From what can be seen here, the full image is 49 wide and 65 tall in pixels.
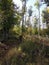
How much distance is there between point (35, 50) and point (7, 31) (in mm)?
10851

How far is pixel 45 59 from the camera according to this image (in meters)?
15.6

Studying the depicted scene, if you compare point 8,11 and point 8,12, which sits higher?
point 8,11

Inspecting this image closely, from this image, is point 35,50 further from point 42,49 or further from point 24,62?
point 24,62

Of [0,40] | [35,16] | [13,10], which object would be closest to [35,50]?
[0,40]

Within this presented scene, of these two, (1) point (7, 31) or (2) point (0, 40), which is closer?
(2) point (0, 40)

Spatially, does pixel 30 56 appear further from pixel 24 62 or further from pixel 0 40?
pixel 0 40

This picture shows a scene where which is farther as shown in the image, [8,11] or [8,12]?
[8,11]

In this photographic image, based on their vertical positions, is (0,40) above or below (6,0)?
below

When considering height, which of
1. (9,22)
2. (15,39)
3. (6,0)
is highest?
(6,0)

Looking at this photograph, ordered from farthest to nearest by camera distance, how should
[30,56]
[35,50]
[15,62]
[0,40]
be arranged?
[0,40]
[35,50]
[30,56]
[15,62]

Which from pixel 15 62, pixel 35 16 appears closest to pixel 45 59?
pixel 15 62

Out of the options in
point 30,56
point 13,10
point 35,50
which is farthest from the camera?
point 13,10

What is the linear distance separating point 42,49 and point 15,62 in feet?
12.6

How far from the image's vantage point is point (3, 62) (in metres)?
14.4
